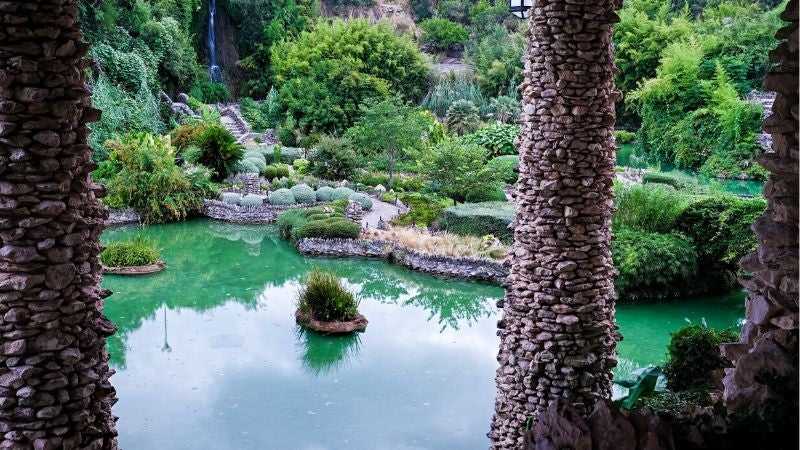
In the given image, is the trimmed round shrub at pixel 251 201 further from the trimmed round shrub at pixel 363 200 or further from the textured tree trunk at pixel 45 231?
the textured tree trunk at pixel 45 231

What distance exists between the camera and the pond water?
51.0 ft

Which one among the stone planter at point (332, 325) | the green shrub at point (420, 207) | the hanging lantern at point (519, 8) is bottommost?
the stone planter at point (332, 325)

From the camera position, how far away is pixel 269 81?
30156 mm

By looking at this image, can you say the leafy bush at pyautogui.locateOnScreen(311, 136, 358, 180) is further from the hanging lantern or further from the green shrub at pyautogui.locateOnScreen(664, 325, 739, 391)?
the green shrub at pyautogui.locateOnScreen(664, 325, 739, 391)

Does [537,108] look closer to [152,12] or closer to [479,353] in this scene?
[479,353]

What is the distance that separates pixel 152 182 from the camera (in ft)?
49.2

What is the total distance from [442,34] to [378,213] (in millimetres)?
17400

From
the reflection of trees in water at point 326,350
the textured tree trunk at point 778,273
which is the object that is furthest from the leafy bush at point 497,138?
the textured tree trunk at point 778,273

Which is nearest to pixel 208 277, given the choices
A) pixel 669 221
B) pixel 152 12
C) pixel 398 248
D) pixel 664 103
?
pixel 398 248

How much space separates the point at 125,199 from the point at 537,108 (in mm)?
12128

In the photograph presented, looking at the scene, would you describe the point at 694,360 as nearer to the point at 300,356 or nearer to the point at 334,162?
the point at 300,356

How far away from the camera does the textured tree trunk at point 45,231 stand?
3115mm

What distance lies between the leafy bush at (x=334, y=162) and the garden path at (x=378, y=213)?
6.20ft

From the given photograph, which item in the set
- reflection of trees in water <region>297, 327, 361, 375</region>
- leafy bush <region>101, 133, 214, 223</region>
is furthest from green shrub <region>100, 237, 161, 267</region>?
reflection of trees in water <region>297, 327, 361, 375</region>
